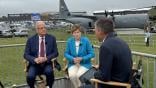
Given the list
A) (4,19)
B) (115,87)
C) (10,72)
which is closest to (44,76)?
(115,87)

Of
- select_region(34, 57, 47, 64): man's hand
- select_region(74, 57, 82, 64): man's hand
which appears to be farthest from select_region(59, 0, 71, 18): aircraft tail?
select_region(74, 57, 82, 64): man's hand

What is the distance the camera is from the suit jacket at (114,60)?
5043mm

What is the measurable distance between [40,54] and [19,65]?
3.88 meters

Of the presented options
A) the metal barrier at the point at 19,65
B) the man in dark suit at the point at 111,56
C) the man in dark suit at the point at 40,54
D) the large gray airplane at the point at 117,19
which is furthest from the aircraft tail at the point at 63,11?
the man in dark suit at the point at 111,56

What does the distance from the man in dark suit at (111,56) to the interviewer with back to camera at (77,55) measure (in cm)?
230

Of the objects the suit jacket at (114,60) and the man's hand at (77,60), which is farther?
the man's hand at (77,60)

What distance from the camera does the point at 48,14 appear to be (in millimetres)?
95000

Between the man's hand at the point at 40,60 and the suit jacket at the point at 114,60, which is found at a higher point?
the suit jacket at the point at 114,60

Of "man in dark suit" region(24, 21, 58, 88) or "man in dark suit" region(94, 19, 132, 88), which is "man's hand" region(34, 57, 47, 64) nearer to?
"man in dark suit" region(24, 21, 58, 88)

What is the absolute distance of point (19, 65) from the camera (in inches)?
456

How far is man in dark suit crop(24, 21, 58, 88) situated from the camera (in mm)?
7590

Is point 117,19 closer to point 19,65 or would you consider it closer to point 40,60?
point 19,65

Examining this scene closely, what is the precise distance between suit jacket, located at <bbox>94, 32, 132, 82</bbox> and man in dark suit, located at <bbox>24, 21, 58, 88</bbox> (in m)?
2.53

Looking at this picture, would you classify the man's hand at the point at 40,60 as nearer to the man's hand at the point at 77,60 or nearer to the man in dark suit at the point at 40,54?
the man in dark suit at the point at 40,54
